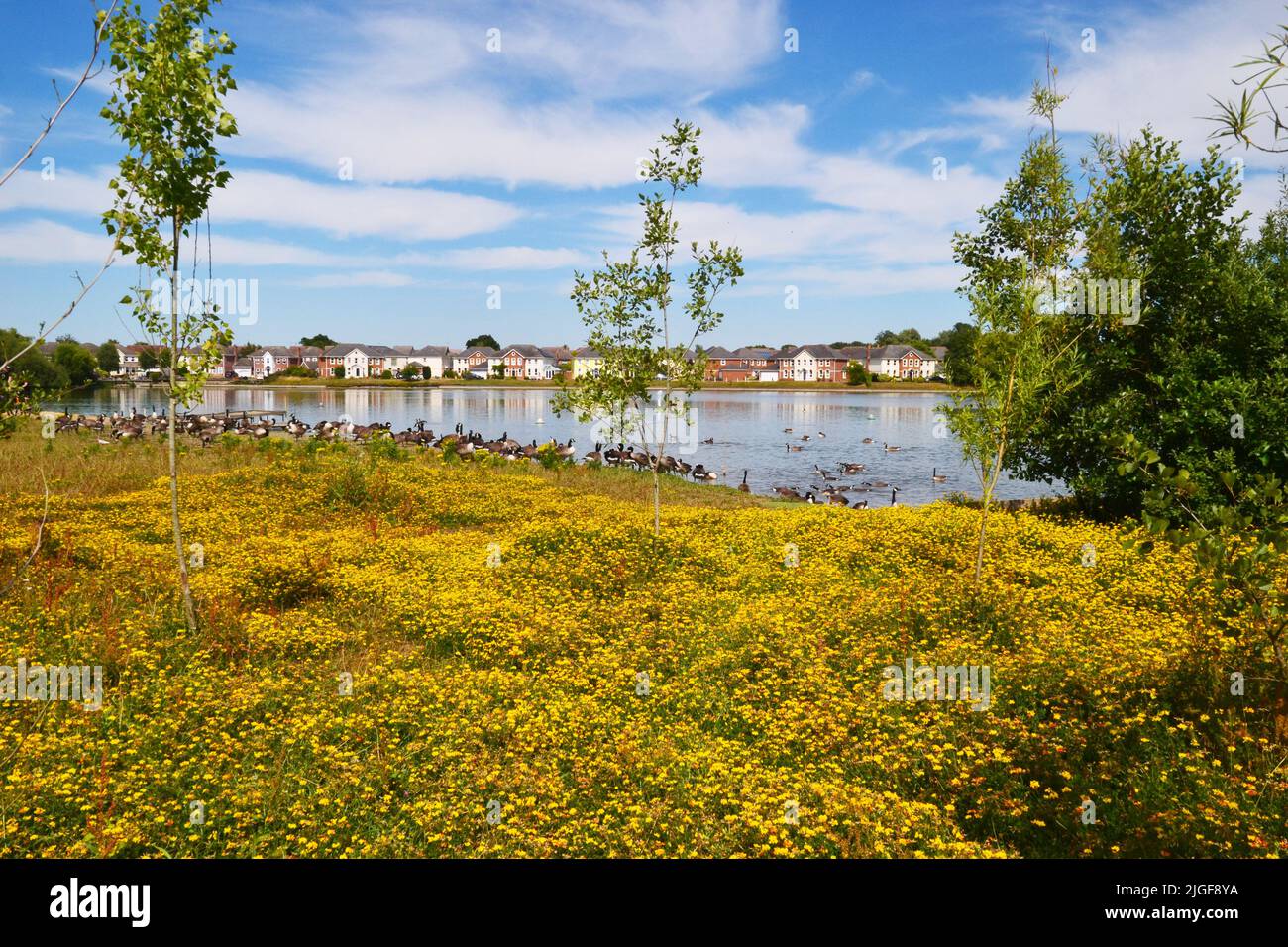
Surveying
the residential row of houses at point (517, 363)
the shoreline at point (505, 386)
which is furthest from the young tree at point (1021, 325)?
the residential row of houses at point (517, 363)

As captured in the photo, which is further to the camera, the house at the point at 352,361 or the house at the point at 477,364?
the house at the point at 477,364

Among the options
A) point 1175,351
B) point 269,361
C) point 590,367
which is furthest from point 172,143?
point 269,361

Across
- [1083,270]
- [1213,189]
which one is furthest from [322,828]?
[1213,189]

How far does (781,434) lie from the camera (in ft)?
198

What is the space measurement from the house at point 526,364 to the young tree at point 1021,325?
165 m

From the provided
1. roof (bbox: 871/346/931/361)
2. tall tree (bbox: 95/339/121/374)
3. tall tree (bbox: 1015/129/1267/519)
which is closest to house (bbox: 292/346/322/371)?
tall tree (bbox: 95/339/121/374)

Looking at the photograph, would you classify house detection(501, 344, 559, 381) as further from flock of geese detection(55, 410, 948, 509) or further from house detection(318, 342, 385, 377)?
flock of geese detection(55, 410, 948, 509)

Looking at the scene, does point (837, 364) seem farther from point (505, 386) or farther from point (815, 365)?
point (505, 386)

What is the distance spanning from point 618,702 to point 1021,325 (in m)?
11.4

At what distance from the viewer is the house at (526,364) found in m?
182

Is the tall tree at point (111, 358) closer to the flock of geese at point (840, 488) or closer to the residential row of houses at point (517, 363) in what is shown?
the residential row of houses at point (517, 363)

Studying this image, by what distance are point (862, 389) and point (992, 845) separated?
145m

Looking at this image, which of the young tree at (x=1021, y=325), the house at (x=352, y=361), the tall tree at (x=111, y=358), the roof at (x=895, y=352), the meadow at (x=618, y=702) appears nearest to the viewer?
the meadow at (x=618, y=702)

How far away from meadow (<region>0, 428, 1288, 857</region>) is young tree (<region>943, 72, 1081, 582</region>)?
2.94 metres
